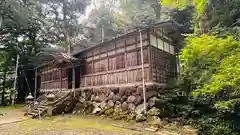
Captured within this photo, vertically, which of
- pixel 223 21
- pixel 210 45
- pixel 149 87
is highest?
pixel 223 21

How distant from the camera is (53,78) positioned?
18.0 meters

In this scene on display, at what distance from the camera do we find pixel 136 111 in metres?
9.41

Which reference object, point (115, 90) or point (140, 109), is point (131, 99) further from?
point (115, 90)

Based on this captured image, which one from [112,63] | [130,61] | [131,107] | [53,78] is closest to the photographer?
[131,107]

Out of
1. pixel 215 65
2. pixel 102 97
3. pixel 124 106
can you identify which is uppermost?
pixel 215 65

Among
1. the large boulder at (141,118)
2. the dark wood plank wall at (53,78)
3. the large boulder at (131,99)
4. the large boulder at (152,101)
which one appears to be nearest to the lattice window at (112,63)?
the large boulder at (131,99)

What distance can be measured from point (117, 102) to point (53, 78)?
33.5ft

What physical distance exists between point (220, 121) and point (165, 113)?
2.60 meters

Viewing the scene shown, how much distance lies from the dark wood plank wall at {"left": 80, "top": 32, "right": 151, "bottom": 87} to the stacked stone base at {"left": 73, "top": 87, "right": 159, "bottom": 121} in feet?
2.17

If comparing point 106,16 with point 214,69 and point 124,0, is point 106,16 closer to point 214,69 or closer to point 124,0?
point 124,0

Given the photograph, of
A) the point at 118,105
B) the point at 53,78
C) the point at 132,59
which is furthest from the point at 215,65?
the point at 53,78

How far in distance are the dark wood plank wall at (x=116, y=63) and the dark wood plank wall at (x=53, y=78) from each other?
2722mm

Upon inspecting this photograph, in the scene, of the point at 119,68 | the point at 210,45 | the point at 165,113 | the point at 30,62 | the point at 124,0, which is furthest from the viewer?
the point at 124,0

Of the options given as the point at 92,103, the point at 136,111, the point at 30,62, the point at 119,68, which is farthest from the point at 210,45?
the point at 30,62
